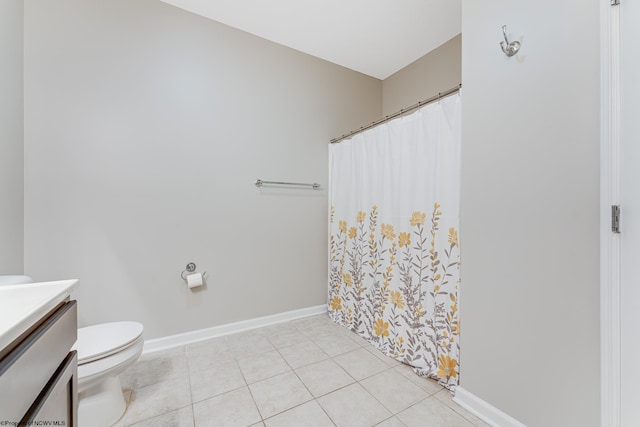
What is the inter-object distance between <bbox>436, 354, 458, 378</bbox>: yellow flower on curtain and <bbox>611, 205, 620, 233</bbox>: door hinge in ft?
3.25

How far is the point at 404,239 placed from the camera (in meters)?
1.83

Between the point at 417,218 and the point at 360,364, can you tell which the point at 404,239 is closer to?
the point at 417,218

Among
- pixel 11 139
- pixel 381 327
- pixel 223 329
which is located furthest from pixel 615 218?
pixel 11 139

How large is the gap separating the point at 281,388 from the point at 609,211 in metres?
1.73

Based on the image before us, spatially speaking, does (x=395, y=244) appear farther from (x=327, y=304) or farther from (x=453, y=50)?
(x=453, y=50)

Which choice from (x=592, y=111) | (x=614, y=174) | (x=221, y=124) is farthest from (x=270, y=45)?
(x=614, y=174)

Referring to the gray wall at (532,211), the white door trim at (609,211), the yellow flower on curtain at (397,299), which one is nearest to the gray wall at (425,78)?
the gray wall at (532,211)

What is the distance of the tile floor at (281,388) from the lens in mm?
1307

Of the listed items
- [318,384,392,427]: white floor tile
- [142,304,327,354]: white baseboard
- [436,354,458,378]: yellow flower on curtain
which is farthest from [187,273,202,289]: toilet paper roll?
[436,354,458,378]: yellow flower on curtain

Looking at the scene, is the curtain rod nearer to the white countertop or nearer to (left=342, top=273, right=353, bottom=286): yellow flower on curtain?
(left=342, top=273, right=353, bottom=286): yellow flower on curtain

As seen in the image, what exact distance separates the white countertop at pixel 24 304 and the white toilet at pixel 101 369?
2.18 ft

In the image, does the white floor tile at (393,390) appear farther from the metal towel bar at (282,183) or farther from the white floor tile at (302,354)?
the metal towel bar at (282,183)

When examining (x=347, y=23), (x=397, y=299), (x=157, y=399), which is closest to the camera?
(x=157, y=399)

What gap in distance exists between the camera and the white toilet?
3.84 ft
